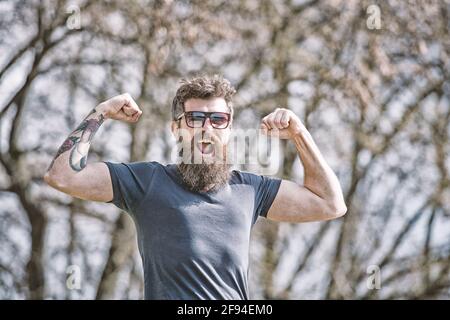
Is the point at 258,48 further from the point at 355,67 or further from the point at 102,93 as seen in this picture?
the point at 102,93

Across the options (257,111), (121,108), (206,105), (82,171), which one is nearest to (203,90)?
(206,105)

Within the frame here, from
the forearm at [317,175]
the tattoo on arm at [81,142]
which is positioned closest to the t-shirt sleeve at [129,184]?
the tattoo on arm at [81,142]

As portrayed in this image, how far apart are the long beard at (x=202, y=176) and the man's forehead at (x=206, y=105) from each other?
221 mm

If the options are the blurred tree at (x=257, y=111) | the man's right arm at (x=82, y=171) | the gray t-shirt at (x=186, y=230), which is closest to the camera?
the gray t-shirt at (x=186, y=230)

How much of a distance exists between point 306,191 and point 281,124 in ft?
1.01

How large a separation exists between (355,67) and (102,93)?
2.42 metres

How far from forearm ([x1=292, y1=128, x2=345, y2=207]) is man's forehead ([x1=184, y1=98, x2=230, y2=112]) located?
327mm

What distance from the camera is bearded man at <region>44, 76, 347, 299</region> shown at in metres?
2.61

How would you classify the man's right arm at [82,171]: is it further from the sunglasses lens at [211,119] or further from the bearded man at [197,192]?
the sunglasses lens at [211,119]

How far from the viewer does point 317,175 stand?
3.00m

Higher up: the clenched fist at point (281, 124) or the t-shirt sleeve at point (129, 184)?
the clenched fist at point (281, 124)

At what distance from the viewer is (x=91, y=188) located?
2729 millimetres

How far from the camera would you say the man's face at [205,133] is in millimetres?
2848
